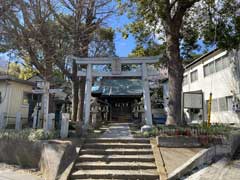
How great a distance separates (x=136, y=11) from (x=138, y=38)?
2.00 meters

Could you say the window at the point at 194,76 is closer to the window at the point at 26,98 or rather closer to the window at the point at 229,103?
the window at the point at 229,103

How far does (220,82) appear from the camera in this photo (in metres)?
15.7

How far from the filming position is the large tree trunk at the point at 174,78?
1041 cm

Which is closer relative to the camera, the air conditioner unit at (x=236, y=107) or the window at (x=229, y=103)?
the air conditioner unit at (x=236, y=107)

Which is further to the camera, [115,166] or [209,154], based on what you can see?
[209,154]

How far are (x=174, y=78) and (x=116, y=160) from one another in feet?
17.4

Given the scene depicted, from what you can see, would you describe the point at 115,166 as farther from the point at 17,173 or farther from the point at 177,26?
the point at 177,26

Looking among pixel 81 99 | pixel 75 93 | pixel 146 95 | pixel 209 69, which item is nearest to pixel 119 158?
pixel 146 95

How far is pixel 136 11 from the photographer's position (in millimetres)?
12664

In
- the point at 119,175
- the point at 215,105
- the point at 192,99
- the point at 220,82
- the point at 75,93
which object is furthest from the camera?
the point at 192,99

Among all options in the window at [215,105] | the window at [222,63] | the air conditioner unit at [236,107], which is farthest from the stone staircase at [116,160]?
the window at [215,105]

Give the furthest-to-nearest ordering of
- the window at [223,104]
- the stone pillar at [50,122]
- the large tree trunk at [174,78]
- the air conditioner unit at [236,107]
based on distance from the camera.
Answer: the window at [223,104] → the air conditioner unit at [236,107] → the large tree trunk at [174,78] → the stone pillar at [50,122]

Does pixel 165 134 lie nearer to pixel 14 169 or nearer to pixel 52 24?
pixel 14 169

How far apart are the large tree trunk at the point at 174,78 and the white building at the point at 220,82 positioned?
5.11 m
